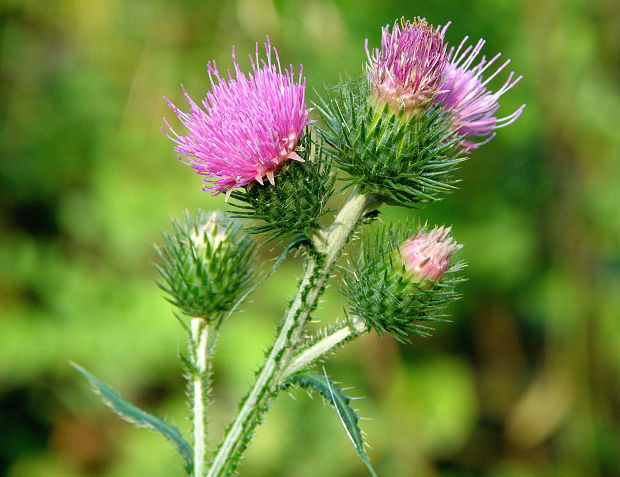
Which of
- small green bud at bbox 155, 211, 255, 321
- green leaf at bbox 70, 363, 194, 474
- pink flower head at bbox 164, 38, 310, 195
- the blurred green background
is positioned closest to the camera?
pink flower head at bbox 164, 38, 310, 195

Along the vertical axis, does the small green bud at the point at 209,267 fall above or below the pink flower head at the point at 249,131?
below

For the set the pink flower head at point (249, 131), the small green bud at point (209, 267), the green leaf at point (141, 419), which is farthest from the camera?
the small green bud at point (209, 267)

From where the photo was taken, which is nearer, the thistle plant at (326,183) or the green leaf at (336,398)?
the green leaf at (336,398)

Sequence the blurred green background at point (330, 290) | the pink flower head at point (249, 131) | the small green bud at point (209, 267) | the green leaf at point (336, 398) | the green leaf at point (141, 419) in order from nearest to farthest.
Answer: the green leaf at point (336, 398)
the pink flower head at point (249, 131)
the green leaf at point (141, 419)
the small green bud at point (209, 267)
the blurred green background at point (330, 290)

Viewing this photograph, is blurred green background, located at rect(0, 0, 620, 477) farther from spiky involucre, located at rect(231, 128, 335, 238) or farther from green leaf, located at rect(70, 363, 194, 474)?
spiky involucre, located at rect(231, 128, 335, 238)

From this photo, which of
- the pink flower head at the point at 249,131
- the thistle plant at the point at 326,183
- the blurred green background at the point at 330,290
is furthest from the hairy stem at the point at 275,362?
the blurred green background at the point at 330,290

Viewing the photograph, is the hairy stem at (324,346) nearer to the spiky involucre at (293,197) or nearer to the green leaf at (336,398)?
the green leaf at (336,398)

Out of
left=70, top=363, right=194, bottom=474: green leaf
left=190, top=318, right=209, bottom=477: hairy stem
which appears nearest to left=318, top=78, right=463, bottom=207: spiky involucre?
left=190, top=318, right=209, bottom=477: hairy stem
